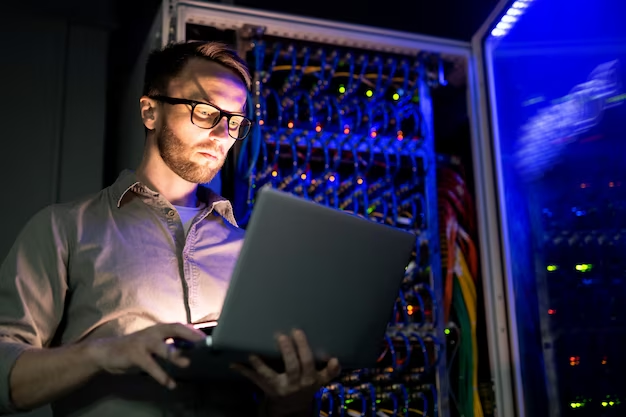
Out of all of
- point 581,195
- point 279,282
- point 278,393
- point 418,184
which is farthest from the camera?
point 418,184

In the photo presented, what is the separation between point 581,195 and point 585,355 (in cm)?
40

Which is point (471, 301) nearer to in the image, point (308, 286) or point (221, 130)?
point (221, 130)

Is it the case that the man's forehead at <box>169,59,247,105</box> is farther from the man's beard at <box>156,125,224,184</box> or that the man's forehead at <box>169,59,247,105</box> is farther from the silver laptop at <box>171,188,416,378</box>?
the silver laptop at <box>171,188,416,378</box>

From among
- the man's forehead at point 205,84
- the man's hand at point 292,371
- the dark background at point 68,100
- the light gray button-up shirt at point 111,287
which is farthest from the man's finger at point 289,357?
the dark background at point 68,100

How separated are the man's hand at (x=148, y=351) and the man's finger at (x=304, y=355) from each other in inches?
6.8

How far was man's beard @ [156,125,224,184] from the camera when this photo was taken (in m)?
1.62

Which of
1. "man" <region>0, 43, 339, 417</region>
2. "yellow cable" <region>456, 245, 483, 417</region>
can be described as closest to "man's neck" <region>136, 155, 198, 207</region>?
"man" <region>0, 43, 339, 417</region>

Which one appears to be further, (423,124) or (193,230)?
(423,124)

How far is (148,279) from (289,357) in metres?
0.44

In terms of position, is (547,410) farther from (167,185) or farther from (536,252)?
(167,185)

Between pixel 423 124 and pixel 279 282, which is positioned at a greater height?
pixel 423 124

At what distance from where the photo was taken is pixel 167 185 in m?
1.69

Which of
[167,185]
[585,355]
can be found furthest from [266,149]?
[585,355]

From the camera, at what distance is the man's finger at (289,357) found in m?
1.12
